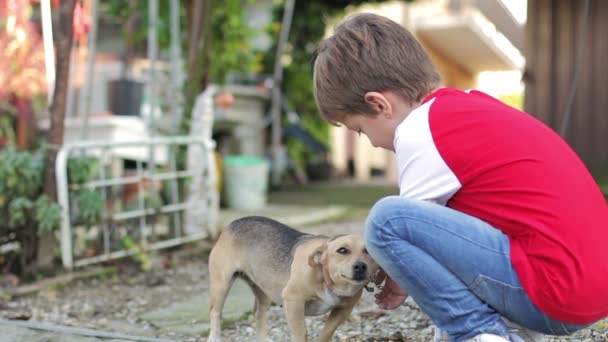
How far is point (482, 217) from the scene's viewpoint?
1.88m

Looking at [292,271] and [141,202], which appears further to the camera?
[141,202]

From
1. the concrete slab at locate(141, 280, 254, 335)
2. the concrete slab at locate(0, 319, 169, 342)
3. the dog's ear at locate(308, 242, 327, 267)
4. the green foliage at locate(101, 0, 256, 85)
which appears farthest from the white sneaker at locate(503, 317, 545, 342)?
the green foliage at locate(101, 0, 256, 85)

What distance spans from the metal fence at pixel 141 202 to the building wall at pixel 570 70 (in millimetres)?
2992

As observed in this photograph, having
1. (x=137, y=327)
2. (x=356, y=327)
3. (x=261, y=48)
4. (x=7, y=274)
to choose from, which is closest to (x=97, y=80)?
(x=261, y=48)

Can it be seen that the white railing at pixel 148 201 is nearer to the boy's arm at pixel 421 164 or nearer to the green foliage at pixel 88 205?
the green foliage at pixel 88 205

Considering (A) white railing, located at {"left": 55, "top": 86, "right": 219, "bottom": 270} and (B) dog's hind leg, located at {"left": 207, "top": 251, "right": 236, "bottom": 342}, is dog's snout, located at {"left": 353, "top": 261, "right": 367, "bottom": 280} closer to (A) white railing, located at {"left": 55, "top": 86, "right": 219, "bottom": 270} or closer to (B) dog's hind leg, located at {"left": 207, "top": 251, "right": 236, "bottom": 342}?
(B) dog's hind leg, located at {"left": 207, "top": 251, "right": 236, "bottom": 342}

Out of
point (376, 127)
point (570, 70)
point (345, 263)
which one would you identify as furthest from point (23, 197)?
point (570, 70)

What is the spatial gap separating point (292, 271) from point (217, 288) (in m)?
0.41

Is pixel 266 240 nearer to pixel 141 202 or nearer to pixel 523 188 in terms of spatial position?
pixel 523 188

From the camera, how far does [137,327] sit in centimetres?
315

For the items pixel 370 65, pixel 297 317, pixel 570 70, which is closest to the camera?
pixel 370 65

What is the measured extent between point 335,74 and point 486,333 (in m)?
0.78

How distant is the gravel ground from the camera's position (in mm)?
2750

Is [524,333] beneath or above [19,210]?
above
